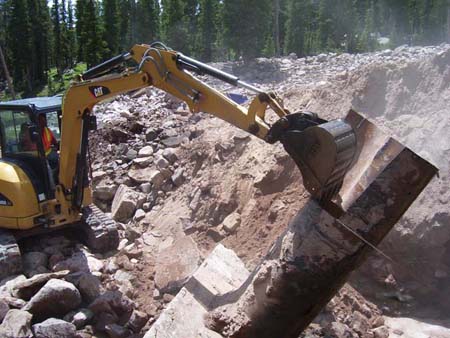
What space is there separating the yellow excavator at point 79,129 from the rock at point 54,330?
1709 millimetres

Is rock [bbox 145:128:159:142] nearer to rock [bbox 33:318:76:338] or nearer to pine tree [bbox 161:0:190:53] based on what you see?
rock [bbox 33:318:76:338]

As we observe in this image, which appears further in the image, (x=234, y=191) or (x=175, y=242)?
(x=234, y=191)

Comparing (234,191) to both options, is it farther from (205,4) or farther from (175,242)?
(205,4)

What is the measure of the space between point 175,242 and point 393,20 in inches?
1945

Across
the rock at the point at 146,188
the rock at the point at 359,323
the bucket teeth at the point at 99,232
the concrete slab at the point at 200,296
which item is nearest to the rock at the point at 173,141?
the rock at the point at 146,188

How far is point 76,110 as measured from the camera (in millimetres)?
6359

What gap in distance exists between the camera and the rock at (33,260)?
657 centimetres

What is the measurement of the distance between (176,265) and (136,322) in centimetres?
128

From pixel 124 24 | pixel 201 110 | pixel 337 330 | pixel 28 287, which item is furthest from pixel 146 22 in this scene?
pixel 337 330

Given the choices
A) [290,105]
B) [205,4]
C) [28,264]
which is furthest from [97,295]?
[205,4]

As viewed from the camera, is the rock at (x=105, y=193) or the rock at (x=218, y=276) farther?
the rock at (x=105, y=193)

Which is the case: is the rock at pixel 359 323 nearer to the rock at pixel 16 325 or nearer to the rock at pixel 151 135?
the rock at pixel 16 325

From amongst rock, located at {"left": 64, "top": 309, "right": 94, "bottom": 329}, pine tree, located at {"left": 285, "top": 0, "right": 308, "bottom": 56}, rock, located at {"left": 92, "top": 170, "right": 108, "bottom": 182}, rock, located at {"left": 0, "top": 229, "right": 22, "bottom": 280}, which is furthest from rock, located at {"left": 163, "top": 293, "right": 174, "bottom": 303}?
pine tree, located at {"left": 285, "top": 0, "right": 308, "bottom": 56}

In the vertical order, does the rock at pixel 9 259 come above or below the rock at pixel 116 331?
below
